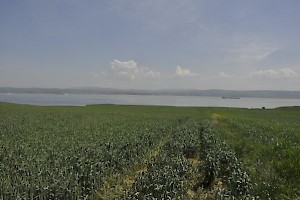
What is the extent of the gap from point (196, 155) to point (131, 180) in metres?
6.47

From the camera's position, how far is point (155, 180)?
11211 millimetres

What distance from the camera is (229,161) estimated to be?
1427cm

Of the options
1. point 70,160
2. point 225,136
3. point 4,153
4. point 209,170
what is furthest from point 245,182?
point 225,136

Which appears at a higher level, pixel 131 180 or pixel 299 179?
pixel 299 179

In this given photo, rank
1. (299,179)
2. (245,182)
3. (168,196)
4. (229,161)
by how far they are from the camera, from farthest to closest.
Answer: (229,161), (299,179), (245,182), (168,196)

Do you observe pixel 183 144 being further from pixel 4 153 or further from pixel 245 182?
pixel 4 153

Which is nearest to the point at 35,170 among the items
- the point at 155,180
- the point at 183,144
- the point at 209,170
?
the point at 155,180

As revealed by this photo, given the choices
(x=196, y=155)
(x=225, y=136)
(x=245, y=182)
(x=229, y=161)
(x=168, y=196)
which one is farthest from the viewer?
(x=225, y=136)

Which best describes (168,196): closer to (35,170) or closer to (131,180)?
(131,180)

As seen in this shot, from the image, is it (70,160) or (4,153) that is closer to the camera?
(70,160)

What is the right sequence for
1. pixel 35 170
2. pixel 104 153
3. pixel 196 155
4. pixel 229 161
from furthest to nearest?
pixel 196 155 < pixel 104 153 < pixel 229 161 < pixel 35 170

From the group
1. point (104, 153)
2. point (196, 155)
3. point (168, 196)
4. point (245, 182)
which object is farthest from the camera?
point (196, 155)

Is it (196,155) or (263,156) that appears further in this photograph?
(196,155)

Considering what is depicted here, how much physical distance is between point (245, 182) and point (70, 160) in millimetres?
8150
